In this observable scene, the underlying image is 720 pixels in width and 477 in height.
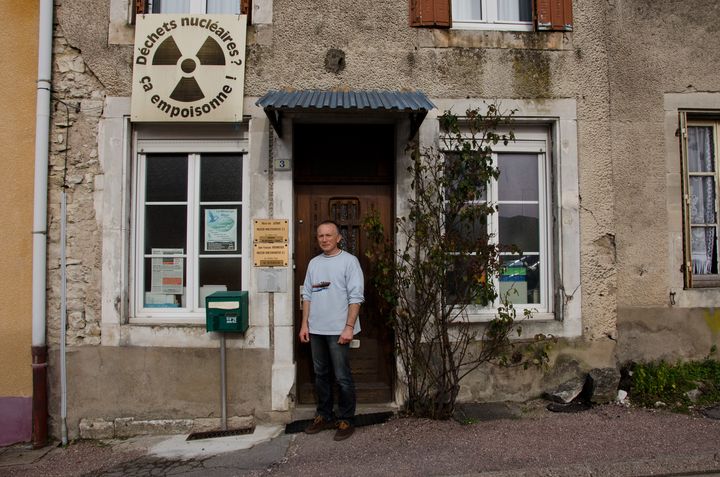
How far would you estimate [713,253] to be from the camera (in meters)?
5.15

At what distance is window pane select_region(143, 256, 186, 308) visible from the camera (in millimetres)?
4750

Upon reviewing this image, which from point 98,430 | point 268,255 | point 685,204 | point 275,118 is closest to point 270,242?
point 268,255

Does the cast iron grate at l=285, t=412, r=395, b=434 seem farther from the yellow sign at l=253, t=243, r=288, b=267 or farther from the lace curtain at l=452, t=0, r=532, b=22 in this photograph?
the lace curtain at l=452, t=0, r=532, b=22

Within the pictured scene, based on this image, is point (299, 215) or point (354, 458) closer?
point (354, 458)

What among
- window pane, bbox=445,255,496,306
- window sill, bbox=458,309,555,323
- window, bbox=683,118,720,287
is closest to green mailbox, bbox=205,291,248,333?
window pane, bbox=445,255,496,306

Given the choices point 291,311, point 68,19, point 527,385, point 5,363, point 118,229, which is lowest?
point 527,385

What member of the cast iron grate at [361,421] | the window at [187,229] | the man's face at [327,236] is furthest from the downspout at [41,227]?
the man's face at [327,236]

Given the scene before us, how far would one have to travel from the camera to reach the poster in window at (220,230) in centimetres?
477

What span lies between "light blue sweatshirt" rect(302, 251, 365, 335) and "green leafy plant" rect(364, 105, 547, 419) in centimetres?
32

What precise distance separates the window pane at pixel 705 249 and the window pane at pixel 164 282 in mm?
5556

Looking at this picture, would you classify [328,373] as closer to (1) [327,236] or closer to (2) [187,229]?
(1) [327,236]

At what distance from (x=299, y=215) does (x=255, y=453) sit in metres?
2.26

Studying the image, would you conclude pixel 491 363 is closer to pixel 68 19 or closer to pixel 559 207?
pixel 559 207

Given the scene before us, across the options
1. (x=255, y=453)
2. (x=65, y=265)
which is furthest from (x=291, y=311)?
(x=65, y=265)
